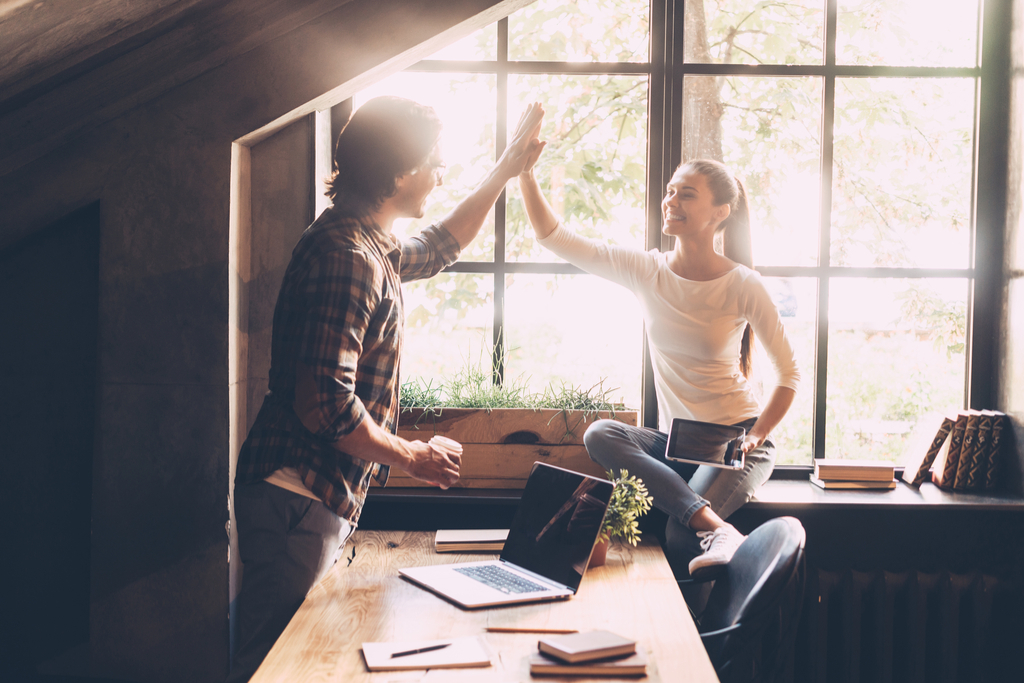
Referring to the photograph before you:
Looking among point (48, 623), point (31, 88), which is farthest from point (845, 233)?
point (48, 623)

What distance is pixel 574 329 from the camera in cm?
→ 288

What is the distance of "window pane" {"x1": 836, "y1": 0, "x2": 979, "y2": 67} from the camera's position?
2842mm

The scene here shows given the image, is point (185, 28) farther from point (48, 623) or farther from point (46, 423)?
point (48, 623)

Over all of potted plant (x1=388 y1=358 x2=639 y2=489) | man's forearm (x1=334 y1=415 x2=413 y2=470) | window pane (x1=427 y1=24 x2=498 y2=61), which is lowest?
potted plant (x1=388 y1=358 x2=639 y2=489)

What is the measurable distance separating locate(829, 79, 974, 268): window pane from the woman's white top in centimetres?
82

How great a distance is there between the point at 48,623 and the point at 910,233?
3564mm

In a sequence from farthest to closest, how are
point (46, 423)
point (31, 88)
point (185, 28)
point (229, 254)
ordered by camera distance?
1. point (46, 423)
2. point (229, 254)
3. point (185, 28)
4. point (31, 88)

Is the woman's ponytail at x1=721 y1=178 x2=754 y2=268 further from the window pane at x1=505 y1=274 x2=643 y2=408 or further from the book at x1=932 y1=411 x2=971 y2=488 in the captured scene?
the book at x1=932 y1=411 x2=971 y2=488

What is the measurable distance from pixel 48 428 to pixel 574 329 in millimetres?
1953

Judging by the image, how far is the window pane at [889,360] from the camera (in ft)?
9.39

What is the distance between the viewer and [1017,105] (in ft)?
8.95

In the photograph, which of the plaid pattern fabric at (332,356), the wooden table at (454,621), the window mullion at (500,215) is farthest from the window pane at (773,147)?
the plaid pattern fabric at (332,356)

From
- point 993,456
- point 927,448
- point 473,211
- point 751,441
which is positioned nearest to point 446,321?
point 473,211

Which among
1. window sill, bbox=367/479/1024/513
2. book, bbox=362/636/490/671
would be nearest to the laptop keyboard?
book, bbox=362/636/490/671
